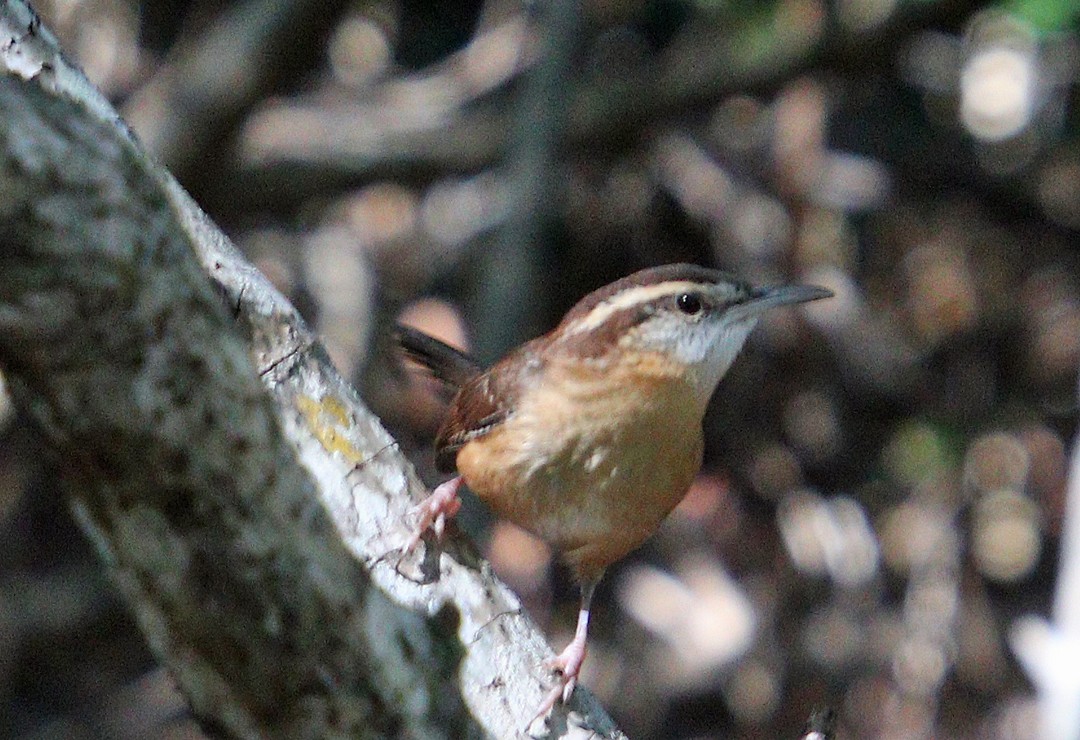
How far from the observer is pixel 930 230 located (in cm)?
566

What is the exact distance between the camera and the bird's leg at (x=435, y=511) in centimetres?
226

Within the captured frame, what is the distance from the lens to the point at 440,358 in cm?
386

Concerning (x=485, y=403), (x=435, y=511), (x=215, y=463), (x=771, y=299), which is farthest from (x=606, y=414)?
(x=215, y=463)

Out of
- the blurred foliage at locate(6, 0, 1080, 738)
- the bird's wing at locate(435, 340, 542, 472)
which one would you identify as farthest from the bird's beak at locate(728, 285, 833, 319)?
the blurred foliage at locate(6, 0, 1080, 738)

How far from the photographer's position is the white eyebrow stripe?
3.16 metres

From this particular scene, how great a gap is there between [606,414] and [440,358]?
98 centimetres

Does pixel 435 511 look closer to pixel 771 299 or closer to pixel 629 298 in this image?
pixel 629 298

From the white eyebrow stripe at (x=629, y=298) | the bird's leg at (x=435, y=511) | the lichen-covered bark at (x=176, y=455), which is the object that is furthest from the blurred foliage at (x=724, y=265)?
the lichen-covered bark at (x=176, y=455)

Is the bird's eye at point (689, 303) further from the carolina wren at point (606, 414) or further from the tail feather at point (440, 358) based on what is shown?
the tail feather at point (440, 358)

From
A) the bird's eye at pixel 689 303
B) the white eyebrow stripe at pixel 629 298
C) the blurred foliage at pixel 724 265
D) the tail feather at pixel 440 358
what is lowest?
the blurred foliage at pixel 724 265

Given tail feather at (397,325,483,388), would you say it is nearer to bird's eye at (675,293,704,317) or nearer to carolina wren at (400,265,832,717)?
carolina wren at (400,265,832,717)

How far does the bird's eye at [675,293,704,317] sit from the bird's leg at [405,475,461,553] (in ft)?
2.89

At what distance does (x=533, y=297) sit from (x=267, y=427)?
2.86 meters

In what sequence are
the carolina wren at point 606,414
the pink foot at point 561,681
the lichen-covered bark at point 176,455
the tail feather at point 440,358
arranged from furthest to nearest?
the tail feather at point 440,358 → the carolina wren at point 606,414 → the pink foot at point 561,681 → the lichen-covered bark at point 176,455
